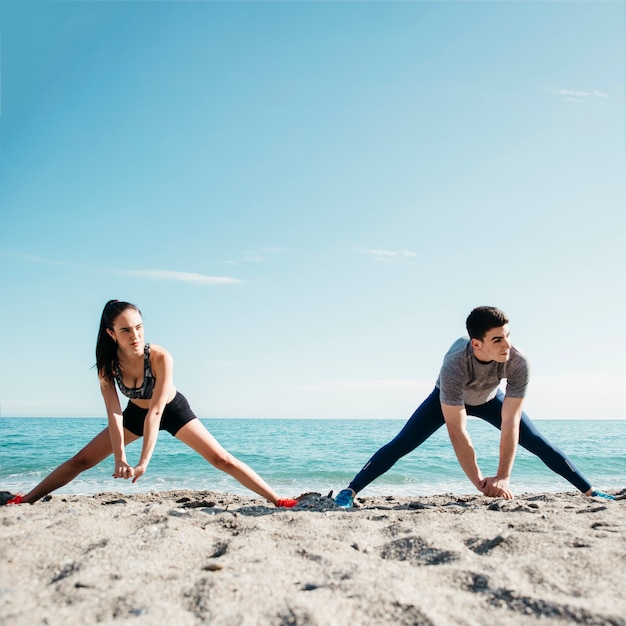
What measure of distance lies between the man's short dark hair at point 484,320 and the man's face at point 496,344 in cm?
3

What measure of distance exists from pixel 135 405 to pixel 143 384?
30 cm

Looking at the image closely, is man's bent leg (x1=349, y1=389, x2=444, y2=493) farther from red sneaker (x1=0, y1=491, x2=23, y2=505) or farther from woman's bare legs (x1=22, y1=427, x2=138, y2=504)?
red sneaker (x1=0, y1=491, x2=23, y2=505)

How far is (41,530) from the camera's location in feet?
10.3

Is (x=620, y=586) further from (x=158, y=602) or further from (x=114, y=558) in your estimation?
(x=114, y=558)

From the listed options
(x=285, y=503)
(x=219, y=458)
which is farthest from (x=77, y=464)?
(x=285, y=503)

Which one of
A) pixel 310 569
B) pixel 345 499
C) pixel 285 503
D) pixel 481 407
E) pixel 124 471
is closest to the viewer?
pixel 310 569

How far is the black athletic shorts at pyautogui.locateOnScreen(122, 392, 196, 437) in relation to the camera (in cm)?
451

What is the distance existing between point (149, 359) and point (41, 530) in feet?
5.21

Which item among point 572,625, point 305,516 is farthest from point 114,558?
point 572,625

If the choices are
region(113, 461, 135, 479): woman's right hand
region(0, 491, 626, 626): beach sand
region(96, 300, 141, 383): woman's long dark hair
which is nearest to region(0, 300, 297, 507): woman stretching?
region(96, 300, 141, 383): woman's long dark hair

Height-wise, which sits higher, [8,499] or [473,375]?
[473,375]

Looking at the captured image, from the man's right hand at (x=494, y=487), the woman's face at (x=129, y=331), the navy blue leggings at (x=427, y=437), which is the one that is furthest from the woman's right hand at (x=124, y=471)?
the man's right hand at (x=494, y=487)

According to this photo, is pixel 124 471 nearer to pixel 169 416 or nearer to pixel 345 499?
pixel 169 416

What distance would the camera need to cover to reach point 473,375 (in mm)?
4664
